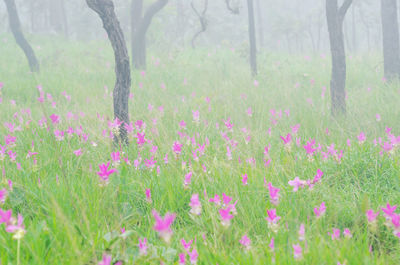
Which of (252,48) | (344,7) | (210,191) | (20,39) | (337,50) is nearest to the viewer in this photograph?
(210,191)

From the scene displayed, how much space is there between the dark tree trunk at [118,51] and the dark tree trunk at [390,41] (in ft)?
21.8

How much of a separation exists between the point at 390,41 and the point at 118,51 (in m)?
7.25

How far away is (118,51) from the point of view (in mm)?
3551

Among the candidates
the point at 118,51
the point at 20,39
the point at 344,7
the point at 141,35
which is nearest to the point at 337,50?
the point at 344,7

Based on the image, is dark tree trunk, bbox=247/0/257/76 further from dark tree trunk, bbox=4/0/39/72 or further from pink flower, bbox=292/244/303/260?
pink flower, bbox=292/244/303/260

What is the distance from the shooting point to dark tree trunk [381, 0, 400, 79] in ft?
26.3

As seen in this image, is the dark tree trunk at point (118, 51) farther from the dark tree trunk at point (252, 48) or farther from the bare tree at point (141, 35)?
the bare tree at point (141, 35)

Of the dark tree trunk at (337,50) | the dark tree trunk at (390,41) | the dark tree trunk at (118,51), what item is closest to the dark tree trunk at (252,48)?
the dark tree trunk at (390,41)

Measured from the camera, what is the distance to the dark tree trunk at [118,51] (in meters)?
3.45

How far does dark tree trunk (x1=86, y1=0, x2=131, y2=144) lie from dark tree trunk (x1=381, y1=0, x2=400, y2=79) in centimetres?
663

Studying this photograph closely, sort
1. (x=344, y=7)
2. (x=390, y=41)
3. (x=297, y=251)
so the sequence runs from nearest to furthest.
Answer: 1. (x=297, y=251)
2. (x=344, y=7)
3. (x=390, y=41)

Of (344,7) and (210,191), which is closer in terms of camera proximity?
(210,191)

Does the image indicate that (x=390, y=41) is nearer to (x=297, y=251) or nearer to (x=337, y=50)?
(x=337, y=50)

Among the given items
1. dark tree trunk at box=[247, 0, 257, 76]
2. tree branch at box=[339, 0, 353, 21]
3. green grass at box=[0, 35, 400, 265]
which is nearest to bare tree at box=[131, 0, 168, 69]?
dark tree trunk at box=[247, 0, 257, 76]
